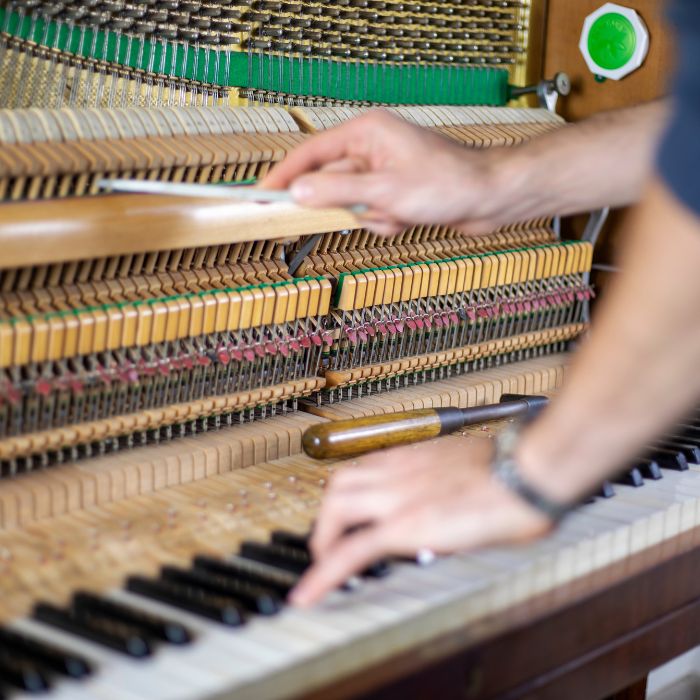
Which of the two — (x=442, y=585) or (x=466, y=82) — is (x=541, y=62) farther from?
(x=442, y=585)

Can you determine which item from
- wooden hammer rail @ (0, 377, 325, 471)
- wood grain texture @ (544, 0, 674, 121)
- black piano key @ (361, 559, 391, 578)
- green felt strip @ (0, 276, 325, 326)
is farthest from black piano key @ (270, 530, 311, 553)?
wood grain texture @ (544, 0, 674, 121)

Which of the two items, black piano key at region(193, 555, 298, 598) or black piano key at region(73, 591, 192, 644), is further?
black piano key at region(193, 555, 298, 598)

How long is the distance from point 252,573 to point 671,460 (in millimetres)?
1348

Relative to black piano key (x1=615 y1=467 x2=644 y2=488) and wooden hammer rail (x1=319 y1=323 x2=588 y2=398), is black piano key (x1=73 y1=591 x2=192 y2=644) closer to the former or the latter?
wooden hammer rail (x1=319 y1=323 x2=588 y2=398)

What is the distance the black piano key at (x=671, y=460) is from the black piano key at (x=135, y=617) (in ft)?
5.17

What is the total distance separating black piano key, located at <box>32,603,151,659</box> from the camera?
186 centimetres

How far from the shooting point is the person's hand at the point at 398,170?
8.26 feet

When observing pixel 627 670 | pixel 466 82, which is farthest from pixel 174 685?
pixel 466 82

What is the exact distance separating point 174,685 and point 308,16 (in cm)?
220

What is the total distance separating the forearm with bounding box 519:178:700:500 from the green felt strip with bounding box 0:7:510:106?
1.88 metres

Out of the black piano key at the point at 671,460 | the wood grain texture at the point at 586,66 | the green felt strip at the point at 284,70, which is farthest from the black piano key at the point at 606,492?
the wood grain texture at the point at 586,66

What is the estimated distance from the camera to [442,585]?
2209 millimetres

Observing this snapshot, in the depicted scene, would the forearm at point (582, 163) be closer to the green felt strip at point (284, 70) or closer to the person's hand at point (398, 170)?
the person's hand at point (398, 170)

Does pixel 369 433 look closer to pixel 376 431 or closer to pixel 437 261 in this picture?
pixel 376 431
